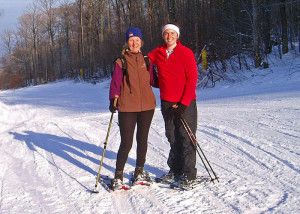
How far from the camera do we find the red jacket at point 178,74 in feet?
11.4

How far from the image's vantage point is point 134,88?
3.58 metres

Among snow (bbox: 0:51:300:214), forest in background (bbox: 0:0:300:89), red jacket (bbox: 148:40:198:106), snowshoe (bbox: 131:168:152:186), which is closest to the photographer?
snow (bbox: 0:51:300:214)

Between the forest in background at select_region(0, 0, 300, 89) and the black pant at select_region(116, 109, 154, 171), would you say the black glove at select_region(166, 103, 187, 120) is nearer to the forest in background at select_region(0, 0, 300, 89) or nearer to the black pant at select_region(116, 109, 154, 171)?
the black pant at select_region(116, 109, 154, 171)

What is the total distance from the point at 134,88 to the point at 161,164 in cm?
151

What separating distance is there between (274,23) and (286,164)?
A: 13.6m

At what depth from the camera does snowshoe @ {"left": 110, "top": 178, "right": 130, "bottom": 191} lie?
141 inches

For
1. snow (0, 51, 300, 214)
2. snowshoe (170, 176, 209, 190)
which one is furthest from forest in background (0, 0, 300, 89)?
snowshoe (170, 176, 209, 190)

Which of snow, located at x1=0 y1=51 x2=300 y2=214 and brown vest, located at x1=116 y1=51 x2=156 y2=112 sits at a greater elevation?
brown vest, located at x1=116 y1=51 x2=156 y2=112

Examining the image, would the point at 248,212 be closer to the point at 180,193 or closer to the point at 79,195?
the point at 180,193

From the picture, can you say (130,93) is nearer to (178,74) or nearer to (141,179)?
(178,74)

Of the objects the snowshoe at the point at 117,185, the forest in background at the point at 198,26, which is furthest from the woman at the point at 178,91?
the forest in background at the point at 198,26

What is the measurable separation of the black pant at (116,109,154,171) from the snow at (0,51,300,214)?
41cm

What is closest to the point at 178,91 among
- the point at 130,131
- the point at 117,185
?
the point at 130,131

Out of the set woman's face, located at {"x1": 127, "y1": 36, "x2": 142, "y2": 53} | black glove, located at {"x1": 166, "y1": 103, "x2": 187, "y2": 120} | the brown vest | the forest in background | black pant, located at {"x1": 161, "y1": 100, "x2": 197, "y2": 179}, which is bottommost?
black pant, located at {"x1": 161, "y1": 100, "x2": 197, "y2": 179}
